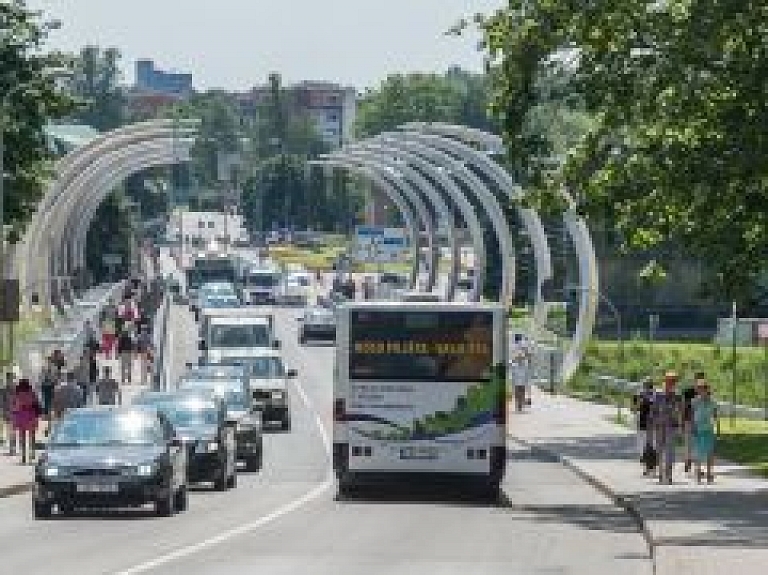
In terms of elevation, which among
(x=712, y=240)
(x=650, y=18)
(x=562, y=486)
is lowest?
(x=562, y=486)

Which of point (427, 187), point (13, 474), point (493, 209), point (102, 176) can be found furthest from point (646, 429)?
point (427, 187)

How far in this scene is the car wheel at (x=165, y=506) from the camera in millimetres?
31678

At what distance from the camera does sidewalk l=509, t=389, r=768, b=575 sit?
24.7 m

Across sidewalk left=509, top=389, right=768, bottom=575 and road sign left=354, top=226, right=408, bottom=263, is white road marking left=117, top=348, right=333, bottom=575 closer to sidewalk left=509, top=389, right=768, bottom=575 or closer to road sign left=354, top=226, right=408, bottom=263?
sidewalk left=509, top=389, right=768, bottom=575

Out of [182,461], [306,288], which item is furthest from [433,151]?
[182,461]

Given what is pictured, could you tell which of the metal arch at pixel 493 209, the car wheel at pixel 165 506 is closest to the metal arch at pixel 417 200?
the metal arch at pixel 493 209

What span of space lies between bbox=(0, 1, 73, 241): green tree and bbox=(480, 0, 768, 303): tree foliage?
22816 mm

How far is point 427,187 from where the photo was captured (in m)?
126

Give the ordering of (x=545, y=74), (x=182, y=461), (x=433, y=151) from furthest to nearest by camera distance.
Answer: (x=433, y=151) < (x=545, y=74) < (x=182, y=461)

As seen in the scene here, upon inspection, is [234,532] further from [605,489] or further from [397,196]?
[397,196]

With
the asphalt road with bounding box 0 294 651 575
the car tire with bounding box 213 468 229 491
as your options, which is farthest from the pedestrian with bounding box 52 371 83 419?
the car tire with bounding box 213 468 229 491

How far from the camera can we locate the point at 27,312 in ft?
289

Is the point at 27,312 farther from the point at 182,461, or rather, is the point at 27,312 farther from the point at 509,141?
the point at 182,461

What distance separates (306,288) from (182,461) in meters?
136
